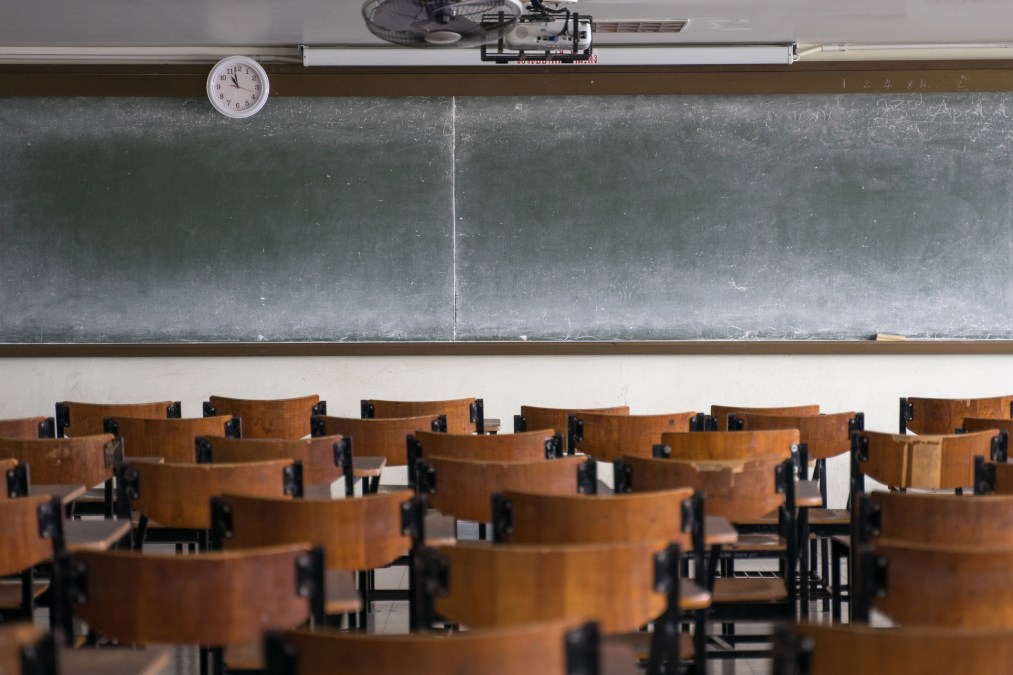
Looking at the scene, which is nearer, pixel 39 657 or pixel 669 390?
pixel 39 657

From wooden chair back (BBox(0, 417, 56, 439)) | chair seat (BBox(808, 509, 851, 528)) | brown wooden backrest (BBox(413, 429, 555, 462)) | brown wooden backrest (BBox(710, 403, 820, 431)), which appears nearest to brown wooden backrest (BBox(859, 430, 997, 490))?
chair seat (BBox(808, 509, 851, 528))

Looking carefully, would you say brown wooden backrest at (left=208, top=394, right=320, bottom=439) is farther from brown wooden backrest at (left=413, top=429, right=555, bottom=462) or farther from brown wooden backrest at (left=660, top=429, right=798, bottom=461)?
brown wooden backrest at (left=660, top=429, right=798, bottom=461)


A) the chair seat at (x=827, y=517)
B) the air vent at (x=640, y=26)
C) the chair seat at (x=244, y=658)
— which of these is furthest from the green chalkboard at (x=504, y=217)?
the chair seat at (x=244, y=658)

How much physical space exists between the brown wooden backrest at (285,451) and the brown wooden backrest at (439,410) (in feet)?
4.53

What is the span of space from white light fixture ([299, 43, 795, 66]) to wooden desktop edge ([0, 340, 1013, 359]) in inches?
70.6

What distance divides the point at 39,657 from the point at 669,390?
5.79 metres

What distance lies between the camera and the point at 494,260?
22.9 ft

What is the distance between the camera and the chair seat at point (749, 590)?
3.45m

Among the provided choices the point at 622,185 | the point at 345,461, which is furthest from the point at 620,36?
the point at 345,461

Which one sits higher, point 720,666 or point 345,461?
point 345,461

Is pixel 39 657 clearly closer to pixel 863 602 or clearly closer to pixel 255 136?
pixel 863 602

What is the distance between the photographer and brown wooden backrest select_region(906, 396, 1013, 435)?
5.11 metres

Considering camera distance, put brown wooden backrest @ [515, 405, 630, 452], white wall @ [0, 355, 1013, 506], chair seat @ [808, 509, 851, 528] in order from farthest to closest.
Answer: white wall @ [0, 355, 1013, 506] < brown wooden backrest @ [515, 405, 630, 452] < chair seat @ [808, 509, 851, 528]

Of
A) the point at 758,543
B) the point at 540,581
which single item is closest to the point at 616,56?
the point at 758,543
